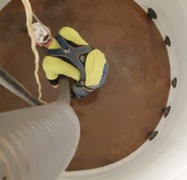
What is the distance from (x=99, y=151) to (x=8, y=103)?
1.23 ft

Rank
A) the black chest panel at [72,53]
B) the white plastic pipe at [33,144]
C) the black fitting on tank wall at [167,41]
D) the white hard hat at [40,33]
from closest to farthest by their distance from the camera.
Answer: the white plastic pipe at [33,144] → the white hard hat at [40,33] → the black chest panel at [72,53] → the black fitting on tank wall at [167,41]

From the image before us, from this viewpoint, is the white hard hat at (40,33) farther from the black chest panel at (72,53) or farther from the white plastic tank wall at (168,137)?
the white plastic tank wall at (168,137)

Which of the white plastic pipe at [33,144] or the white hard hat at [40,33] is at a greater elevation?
the white hard hat at [40,33]

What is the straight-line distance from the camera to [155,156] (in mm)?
1256

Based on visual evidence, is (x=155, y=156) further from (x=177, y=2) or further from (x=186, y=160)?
(x=177, y=2)

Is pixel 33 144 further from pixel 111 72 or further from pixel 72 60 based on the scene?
pixel 111 72

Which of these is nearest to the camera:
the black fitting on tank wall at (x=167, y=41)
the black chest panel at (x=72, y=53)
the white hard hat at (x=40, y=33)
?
the white hard hat at (x=40, y=33)

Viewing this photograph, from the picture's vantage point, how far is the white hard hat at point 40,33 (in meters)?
1.01

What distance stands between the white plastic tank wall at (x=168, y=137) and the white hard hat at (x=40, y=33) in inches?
15.3

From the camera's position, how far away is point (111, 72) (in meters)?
1.51

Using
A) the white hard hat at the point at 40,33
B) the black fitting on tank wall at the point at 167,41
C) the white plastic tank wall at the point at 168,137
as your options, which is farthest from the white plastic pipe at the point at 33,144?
the black fitting on tank wall at the point at 167,41

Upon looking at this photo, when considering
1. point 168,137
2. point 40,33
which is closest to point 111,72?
point 168,137

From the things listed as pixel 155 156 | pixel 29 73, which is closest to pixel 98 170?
pixel 155 156

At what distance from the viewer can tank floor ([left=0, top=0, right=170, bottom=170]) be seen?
1.50 metres
